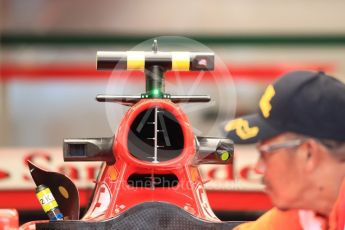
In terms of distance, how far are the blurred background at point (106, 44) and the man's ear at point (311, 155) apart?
5.87 metres

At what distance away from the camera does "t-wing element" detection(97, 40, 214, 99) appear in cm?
287

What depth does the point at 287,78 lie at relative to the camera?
1.76 m

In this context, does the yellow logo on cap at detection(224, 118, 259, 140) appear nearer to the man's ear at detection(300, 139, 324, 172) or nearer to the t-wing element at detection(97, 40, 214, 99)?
the man's ear at detection(300, 139, 324, 172)

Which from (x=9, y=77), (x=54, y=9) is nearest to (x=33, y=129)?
(x=9, y=77)

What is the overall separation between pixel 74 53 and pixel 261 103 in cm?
613

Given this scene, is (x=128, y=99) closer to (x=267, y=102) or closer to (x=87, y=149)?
(x=87, y=149)

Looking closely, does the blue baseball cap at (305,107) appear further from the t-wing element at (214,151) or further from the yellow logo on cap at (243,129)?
the t-wing element at (214,151)

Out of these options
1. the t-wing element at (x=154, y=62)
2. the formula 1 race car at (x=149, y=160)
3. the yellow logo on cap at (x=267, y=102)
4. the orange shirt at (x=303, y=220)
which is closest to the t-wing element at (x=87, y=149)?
the formula 1 race car at (x=149, y=160)

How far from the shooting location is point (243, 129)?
1.81 meters

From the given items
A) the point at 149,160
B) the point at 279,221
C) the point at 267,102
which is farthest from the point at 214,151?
the point at 267,102

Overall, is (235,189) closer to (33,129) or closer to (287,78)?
(287,78)

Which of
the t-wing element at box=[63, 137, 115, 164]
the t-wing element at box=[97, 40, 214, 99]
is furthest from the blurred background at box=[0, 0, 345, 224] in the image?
the t-wing element at box=[63, 137, 115, 164]

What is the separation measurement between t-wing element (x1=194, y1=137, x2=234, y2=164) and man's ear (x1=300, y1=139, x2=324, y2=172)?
109 cm

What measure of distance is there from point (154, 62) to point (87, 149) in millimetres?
361
